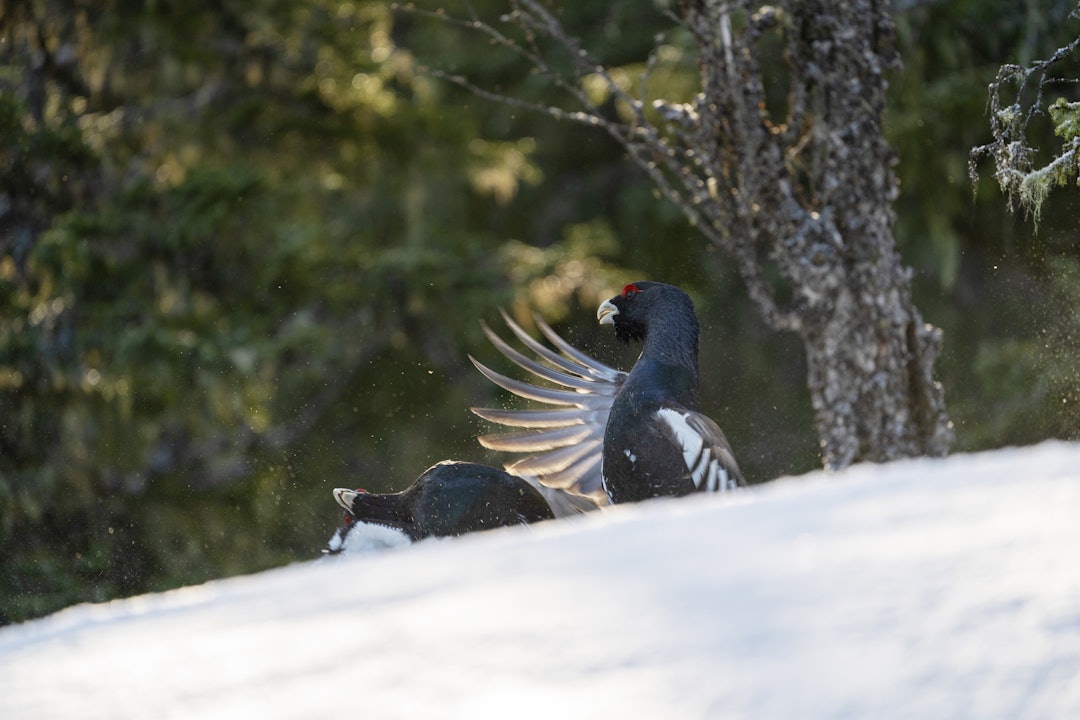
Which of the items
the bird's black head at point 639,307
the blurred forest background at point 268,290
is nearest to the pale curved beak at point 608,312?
the bird's black head at point 639,307

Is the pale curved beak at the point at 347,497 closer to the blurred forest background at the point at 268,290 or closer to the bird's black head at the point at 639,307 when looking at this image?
the bird's black head at the point at 639,307

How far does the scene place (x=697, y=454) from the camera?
9.04 feet

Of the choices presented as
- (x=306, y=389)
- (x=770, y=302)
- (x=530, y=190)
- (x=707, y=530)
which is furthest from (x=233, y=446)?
(x=707, y=530)

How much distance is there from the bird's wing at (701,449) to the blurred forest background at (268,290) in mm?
3128

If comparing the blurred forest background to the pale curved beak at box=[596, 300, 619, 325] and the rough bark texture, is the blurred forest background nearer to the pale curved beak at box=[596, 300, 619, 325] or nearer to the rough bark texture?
the rough bark texture

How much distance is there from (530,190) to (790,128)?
6488 millimetres

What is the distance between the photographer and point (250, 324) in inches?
259

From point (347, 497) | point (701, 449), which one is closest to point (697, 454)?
point (701, 449)

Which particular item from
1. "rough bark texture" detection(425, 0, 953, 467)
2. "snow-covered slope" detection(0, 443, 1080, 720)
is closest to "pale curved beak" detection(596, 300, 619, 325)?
"rough bark texture" detection(425, 0, 953, 467)

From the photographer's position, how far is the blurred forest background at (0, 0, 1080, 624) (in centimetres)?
642

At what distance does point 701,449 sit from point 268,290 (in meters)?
4.74

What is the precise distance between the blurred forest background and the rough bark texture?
6.95ft

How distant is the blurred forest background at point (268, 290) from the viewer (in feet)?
21.1

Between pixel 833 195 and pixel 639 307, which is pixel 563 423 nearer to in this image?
pixel 639 307
